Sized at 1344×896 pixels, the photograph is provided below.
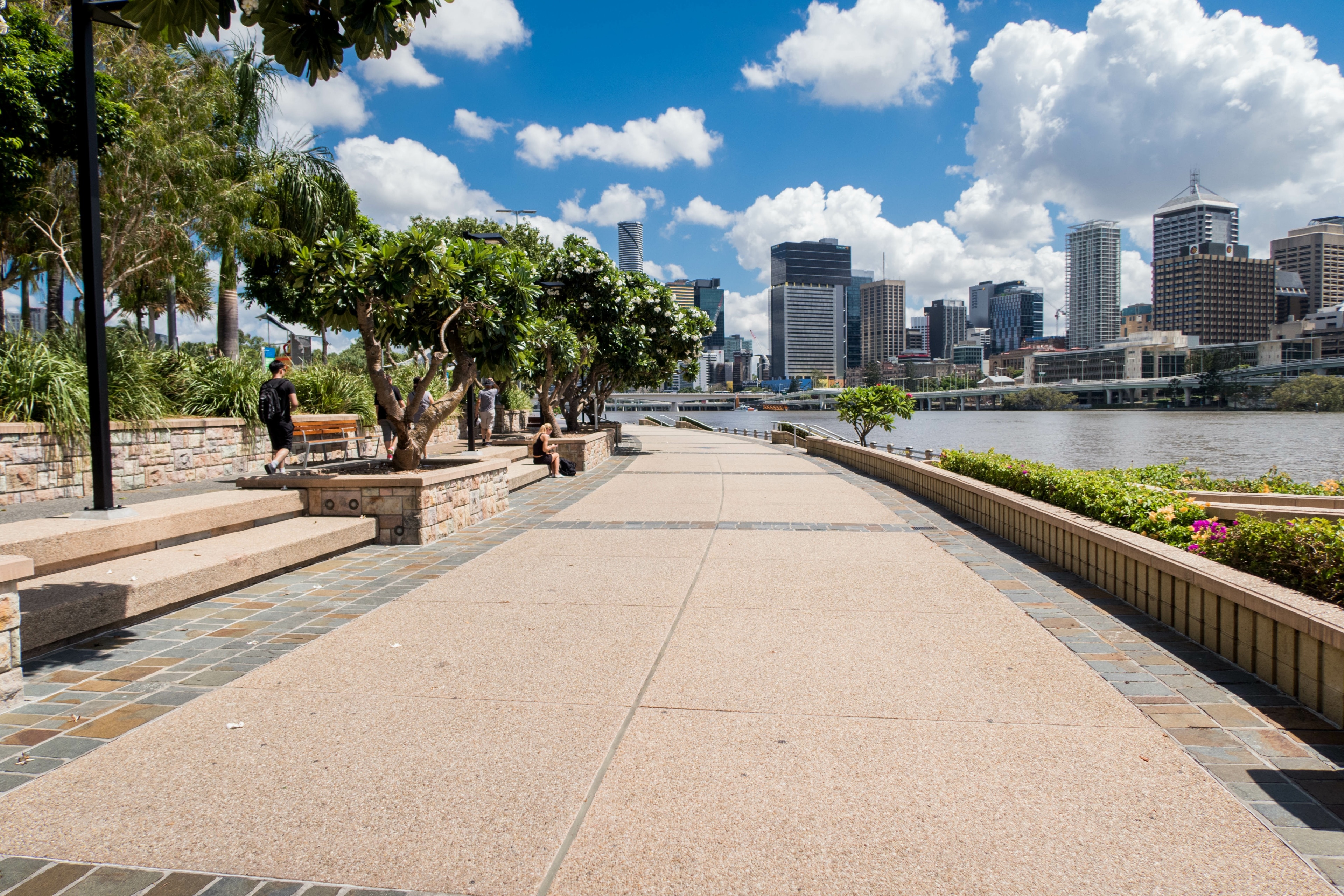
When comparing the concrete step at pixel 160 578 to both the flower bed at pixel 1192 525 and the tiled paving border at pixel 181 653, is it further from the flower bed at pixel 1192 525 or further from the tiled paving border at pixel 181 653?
the flower bed at pixel 1192 525

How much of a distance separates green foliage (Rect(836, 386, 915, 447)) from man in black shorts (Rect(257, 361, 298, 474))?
20893 millimetres

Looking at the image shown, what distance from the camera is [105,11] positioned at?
558cm

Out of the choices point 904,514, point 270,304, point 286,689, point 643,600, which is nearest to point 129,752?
point 286,689

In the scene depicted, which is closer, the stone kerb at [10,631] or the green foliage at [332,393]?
the stone kerb at [10,631]

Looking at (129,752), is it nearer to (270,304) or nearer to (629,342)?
(629,342)

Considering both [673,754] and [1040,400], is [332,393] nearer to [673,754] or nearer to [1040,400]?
[673,754]

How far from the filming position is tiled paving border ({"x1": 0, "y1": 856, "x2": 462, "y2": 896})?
2.41 meters

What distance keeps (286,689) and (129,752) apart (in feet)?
2.64

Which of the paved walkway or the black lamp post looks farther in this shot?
the black lamp post

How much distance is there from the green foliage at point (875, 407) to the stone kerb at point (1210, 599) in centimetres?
2016

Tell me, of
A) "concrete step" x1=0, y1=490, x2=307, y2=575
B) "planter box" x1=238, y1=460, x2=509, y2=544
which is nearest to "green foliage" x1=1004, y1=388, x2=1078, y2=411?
"planter box" x1=238, y1=460, x2=509, y2=544

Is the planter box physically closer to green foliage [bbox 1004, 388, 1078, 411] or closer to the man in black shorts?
the man in black shorts

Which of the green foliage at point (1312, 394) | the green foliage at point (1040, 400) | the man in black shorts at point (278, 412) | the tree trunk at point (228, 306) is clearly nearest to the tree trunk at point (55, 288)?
the tree trunk at point (228, 306)

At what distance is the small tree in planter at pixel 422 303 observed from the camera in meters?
8.12
